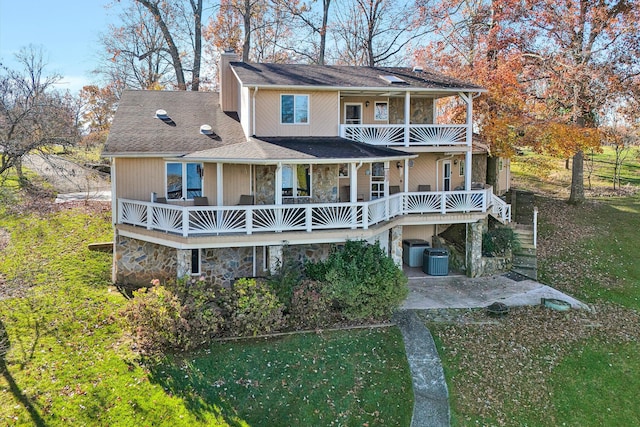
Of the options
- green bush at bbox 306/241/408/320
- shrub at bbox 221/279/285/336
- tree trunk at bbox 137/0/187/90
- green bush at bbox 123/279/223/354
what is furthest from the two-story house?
tree trunk at bbox 137/0/187/90

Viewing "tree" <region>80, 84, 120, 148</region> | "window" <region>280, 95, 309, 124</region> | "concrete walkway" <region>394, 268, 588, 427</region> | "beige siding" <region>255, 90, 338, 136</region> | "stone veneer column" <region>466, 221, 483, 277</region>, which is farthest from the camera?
"tree" <region>80, 84, 120, 148</region>

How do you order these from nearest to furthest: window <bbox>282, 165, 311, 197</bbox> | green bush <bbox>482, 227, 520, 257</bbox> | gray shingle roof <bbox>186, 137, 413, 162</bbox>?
gray shingle roof <bbox>186, 137, 413, 162</bbox> < window <bbox>282, 165, 311, 197</bbox> < green bush <bbox>482, 227, 520, 257</bbox>

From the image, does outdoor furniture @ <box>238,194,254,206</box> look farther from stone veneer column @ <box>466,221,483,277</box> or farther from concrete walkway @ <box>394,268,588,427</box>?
stone veneer column @ <box>466,221,483,277</box>

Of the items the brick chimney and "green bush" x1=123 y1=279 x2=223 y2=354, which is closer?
"green bush" x1=123 y1=279 x2=223 y2=354

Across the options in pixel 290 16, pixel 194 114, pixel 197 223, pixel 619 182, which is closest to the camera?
pixel 197 223

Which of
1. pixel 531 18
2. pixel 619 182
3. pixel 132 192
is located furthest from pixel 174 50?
pixel 619 182

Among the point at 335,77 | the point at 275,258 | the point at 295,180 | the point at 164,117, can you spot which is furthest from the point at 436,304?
the point at 164,117

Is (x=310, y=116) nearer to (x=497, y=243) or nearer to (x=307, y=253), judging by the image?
(x=307, y=253)

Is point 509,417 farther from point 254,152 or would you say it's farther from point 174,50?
point 174,50
